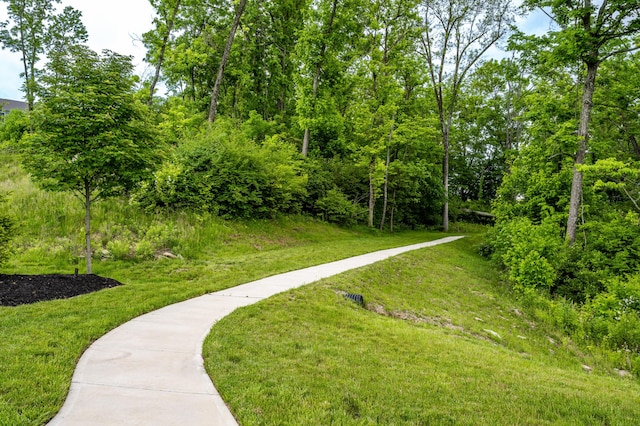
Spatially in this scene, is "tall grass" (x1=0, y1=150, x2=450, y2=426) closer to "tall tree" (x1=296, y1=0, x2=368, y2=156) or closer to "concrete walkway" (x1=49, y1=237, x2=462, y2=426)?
"concrete walkway" (x1=49, y1=237, x2=462, y2=426)

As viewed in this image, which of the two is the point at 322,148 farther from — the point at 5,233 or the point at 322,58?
the point at 5,233

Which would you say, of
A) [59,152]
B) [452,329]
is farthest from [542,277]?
[59,152]

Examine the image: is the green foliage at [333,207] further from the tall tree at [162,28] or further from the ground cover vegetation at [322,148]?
the tall tree at [162,28]

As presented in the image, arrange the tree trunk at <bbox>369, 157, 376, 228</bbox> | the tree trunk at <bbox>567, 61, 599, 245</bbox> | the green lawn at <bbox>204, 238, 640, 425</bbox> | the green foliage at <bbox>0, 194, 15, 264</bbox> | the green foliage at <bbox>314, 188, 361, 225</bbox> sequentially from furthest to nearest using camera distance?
the tree trunk at <bbox>369, 157, 376, 228</bbox>
the green foliage at <bbox>314, 188, 361, 225</bbox>
the tree trunk at <bbox>567, 61, 599, 245</bbox>
the green foliage at <bbox>0, 194, 15, 264</bbox>
the green lawn at <bbox>204, 238, 640, 425</bbox>

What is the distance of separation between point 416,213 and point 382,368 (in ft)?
82.7

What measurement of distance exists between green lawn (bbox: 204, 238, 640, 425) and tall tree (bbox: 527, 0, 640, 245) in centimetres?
701

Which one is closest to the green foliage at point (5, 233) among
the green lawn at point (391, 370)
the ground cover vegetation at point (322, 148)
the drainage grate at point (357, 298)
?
the ground cover vegetation at point (322, 148)

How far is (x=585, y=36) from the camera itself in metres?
11.0

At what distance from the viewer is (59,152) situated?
686cm

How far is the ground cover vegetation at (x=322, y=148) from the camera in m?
7.37

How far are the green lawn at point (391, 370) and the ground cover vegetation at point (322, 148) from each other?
2612 mm

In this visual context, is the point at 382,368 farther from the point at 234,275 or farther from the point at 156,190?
the point at 156,190

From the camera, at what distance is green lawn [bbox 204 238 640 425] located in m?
3.04

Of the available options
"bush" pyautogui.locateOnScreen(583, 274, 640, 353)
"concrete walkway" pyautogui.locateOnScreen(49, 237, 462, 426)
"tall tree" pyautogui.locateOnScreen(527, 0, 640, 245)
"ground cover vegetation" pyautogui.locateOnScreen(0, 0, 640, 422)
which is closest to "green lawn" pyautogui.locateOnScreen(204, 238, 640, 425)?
"concrete walkway" pyautogui.locateOnScreen(49, 237, 462, 426)
